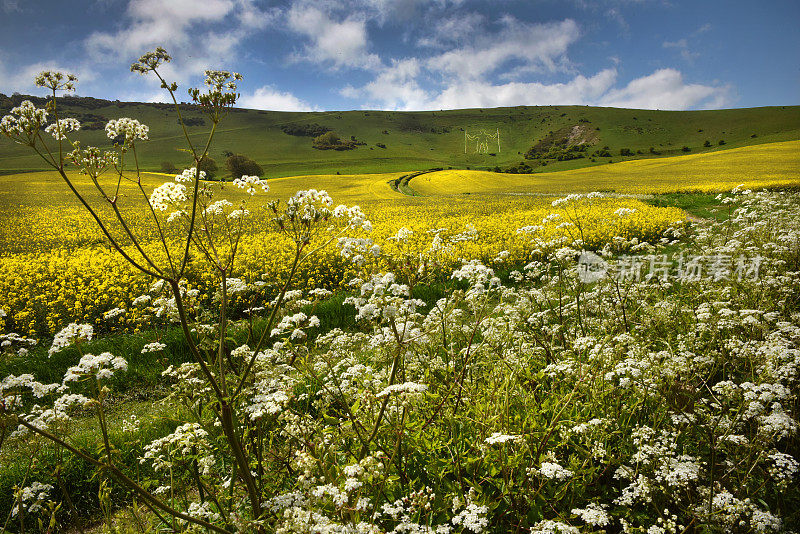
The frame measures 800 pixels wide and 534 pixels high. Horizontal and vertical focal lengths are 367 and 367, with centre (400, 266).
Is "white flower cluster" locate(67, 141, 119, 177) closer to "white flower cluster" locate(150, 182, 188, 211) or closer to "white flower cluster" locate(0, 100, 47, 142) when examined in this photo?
"white flower cluster" locate(0, 100, 47, 142)

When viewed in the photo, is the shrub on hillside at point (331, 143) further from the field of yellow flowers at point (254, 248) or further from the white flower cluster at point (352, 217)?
the white flower cluster at point (352, 217)

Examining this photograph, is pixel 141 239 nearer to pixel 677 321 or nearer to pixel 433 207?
pixel 433 207

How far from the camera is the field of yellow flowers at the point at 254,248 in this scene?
9.32 metres

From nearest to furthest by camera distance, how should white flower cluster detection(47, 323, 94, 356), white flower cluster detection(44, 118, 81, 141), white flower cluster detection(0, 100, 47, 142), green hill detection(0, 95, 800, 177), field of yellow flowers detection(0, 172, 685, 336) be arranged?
white flower cluster detection(0, 100, 47, 142) → white flower cluster detection(44, 118, 81, 141) → white flower cluster detection(47, 323, 94, 356) → field of yellow flowers detection(0, 172, 685, 336) → green hill detection(0, 95, 800, 177)

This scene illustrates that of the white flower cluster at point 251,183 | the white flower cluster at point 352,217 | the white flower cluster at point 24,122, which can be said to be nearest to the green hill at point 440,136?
the white flower cluster at point 251,183

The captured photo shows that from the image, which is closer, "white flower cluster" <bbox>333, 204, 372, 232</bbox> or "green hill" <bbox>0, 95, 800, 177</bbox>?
"white flower cluster" <bbox>333, 204, 372, 232</bbox>

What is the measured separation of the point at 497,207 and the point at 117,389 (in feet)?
74.8

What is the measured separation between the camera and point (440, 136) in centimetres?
13688

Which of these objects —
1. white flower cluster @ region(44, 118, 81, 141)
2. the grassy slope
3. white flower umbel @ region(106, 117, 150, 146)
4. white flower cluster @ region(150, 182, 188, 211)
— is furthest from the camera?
the grassy slope

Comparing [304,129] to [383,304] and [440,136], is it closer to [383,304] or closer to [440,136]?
[440,136]

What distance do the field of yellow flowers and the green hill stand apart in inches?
2143

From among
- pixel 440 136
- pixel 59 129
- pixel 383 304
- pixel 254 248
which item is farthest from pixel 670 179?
pixel 440 136

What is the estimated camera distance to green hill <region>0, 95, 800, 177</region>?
8162cm

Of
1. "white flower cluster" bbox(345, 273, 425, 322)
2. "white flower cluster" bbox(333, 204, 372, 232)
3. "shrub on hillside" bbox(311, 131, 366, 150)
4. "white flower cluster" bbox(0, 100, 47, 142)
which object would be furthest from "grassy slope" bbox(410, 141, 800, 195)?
"shrub on hillside" bbox(311, 131, 366, 150)
